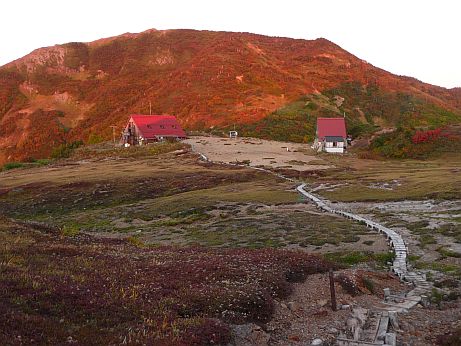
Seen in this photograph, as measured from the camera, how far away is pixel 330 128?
137125 mm

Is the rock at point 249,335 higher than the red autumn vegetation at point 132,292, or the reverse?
the red autumn vegetation at point 132,292

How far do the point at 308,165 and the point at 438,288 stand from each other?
249 ft

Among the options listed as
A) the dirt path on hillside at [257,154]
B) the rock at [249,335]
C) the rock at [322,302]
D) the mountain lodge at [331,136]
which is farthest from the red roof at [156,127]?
the rock at [249,335]

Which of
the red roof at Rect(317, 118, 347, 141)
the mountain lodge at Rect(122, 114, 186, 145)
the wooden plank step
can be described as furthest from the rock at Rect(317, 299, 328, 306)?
the mountain lodge at Rect(122, 114, 186, 145)

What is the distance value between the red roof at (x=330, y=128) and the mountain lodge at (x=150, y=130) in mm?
51378

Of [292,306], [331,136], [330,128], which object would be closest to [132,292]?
[292,306]

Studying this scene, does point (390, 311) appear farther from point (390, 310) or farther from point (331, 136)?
point (331, 136)

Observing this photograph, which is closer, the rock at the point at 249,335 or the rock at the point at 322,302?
the rock at the point at 249,335

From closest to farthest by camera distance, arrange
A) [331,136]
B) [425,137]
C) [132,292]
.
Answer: [132,292] → [425,137] → [331,136]

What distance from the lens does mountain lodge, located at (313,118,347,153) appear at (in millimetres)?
131500

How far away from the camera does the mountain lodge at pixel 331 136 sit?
5177 inches

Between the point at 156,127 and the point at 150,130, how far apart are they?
10.3 ft

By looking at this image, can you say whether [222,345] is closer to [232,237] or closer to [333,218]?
[232,237]

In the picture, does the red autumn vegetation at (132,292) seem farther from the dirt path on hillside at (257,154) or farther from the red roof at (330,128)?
the red roof at (330,128)
